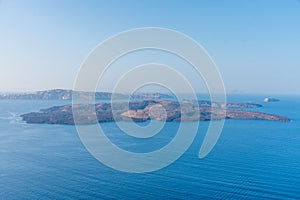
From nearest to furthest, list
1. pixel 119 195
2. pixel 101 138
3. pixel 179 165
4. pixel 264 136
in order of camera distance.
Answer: pixel 119 195 < pixel 179 165 < pixel 101 138 < pixel 264 136

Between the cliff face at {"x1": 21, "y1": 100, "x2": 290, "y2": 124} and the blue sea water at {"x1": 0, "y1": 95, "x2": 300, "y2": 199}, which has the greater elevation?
the cliff face at {"x1": 21, "y1": 100, "x2": 290, "y2": 124}

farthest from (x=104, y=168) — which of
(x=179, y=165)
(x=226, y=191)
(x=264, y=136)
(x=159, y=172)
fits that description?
(x=264, y=136)

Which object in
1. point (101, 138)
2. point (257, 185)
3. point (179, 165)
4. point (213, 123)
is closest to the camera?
point (257, 185)

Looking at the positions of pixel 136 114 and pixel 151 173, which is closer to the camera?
pixel 151 173

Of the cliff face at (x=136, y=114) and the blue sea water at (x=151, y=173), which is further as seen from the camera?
the cliff face at (x=136, y=114)

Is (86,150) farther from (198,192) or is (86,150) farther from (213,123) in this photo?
(213,123)

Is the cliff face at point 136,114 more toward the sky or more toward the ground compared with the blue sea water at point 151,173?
more toward the sky

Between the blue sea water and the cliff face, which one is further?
the cliff face

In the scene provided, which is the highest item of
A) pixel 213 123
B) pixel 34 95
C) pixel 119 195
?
pixel 34 95
